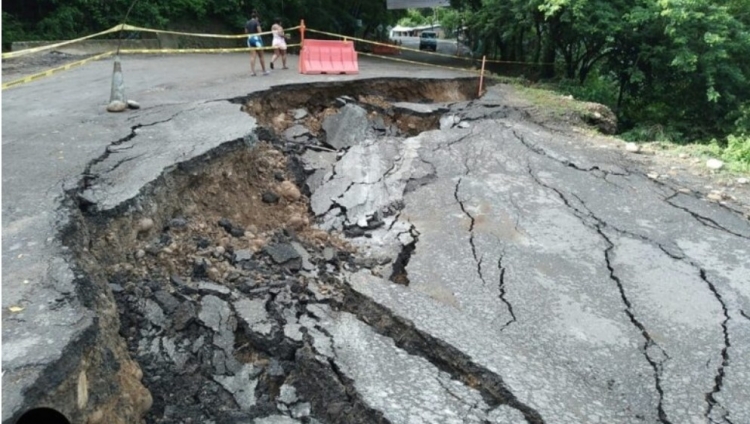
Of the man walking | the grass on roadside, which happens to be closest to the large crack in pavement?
the grass on roadside

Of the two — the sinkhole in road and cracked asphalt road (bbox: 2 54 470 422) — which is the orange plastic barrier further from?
the sinkhole in road

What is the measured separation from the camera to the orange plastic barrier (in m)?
10.7

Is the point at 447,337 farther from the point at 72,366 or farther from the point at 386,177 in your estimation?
the point at 386,177

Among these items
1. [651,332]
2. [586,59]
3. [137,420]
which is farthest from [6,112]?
[586,59]

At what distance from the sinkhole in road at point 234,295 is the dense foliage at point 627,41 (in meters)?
6.35

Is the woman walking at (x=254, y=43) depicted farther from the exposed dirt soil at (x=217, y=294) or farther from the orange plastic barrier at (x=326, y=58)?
the exposed dirt soil at (x=217, y=294)

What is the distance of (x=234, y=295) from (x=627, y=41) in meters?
11.9

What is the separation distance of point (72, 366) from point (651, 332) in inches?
133

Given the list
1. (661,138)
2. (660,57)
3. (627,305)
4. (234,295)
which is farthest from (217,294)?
(660,57)

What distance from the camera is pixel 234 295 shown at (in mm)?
4008

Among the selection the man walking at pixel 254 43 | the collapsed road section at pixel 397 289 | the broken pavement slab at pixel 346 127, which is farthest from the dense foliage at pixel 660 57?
the man walking at pixel 254 43

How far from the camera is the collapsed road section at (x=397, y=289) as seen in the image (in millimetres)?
3117

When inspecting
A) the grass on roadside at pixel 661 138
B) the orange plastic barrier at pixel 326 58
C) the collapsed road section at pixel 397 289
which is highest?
the orange plastic barrier at pixel 326 58

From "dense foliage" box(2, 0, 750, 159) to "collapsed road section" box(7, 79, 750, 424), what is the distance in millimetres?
4253
